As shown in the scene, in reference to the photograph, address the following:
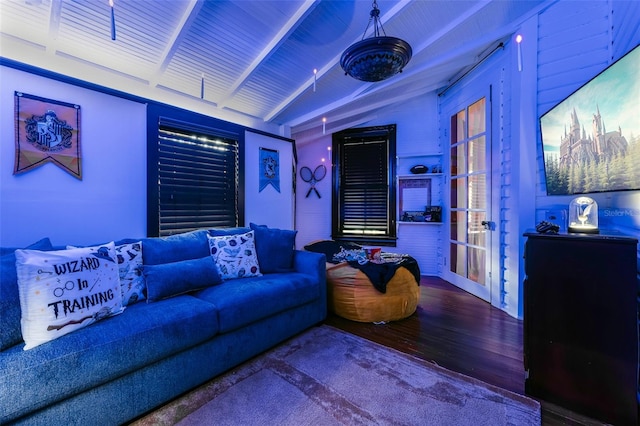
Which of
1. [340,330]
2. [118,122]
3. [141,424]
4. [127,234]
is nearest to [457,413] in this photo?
[340,330]

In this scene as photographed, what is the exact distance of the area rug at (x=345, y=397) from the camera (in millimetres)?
1402

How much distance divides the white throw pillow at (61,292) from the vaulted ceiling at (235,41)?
1851mm

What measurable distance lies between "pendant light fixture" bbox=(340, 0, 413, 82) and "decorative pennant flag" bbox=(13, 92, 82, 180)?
2.38m

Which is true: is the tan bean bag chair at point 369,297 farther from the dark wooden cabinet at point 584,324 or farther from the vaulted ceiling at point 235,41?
the vaulted ceiling at point 235,41

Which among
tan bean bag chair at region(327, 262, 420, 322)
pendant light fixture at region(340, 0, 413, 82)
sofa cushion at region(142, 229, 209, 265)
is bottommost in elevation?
tan bean bag chair at region(327, 262, 420, 322)

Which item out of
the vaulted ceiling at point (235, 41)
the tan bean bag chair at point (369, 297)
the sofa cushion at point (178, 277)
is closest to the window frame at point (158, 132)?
the vaulted ceiling at point (235, 41)

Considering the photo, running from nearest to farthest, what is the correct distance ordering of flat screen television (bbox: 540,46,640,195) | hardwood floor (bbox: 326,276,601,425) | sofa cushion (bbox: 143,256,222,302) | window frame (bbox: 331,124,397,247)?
Answer: flat screen television (bbox: 540,46,640,195) → hardwood floor (bbox: 326,276,601,425) → sofa cushion (bbox: 143,256,222,302) → window frame (bbox: 331,124,397,247)

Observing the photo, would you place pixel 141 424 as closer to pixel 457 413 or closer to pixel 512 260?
pixel 457 413

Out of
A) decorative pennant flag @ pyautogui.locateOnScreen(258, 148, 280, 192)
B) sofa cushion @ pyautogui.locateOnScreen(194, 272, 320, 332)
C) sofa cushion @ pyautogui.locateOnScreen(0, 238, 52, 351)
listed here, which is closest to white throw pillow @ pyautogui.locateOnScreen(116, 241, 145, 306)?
sofa cushion @ pyautogui.locateOnScreen(194, 272, 320, 332)

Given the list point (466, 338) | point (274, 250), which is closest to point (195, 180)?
point (274, 250)

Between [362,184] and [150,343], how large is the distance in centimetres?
417

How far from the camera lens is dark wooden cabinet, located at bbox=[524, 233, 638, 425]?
53.2 inches

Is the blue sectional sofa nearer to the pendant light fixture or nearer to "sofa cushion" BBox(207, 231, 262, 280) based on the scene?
"sofa cushion" BBox(207, 231, 262, 280)

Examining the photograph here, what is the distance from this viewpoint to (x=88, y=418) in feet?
4.16
